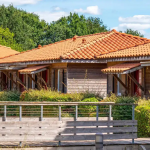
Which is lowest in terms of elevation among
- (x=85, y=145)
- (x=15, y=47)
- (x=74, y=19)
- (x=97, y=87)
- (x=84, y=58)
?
(x=85, y=145)

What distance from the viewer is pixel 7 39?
55562 millimetres

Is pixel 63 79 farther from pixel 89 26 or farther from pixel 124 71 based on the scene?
pixel 89 26

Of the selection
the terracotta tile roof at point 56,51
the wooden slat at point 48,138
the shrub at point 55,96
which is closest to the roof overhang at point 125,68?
the shrub at point 55,96

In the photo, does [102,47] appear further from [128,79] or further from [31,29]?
[31,29]

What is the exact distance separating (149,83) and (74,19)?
43.7 meters

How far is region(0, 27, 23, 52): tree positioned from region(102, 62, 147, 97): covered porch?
105ft

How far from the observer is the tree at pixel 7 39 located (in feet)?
177

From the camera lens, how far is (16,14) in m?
60.4

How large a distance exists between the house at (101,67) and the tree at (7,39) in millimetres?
25729

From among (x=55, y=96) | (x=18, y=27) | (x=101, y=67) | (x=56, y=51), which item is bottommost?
(x=55, y=96)

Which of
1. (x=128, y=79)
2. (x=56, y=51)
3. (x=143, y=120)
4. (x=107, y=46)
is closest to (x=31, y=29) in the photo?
(x=56, y=51)

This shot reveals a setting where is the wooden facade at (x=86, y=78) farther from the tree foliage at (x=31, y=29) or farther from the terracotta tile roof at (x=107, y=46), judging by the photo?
the tree foliage at (x=31, y=29)

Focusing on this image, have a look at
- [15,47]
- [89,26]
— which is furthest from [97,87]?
[89,26]

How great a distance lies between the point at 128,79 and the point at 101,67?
9.92ft
